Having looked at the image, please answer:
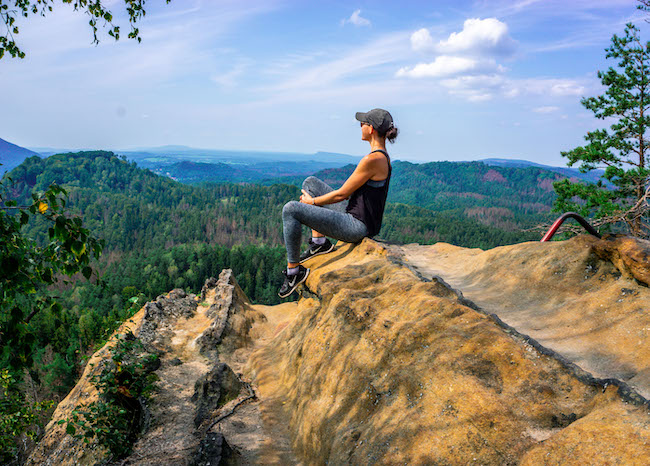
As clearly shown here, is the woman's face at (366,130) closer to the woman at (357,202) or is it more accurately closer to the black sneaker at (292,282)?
the woman at (357,202)

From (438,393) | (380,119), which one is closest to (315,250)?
(380,119)

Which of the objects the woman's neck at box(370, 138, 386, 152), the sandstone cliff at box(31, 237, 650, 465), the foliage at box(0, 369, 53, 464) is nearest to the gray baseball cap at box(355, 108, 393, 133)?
the woman's neck at box(370, 138, 386, 152)

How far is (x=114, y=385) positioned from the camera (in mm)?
10156

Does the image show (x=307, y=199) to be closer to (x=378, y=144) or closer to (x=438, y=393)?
(x=378, y=144)

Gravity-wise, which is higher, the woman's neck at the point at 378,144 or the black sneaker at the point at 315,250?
the woman's neck at the point at 378,144

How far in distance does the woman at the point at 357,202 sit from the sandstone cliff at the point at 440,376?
0.96 meters

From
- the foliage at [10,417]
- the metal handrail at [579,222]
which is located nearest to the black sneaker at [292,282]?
the metal handrail at [579,222]

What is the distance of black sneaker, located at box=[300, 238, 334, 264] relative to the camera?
10234 mm

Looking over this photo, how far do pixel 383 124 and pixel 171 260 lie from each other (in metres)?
108

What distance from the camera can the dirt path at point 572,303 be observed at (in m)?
4.57

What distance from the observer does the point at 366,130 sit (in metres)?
7.98

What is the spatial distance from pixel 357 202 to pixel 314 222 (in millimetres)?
1071

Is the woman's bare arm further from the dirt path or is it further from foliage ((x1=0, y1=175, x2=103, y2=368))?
foliage ((x1=0, y1=175, x2=103, y2=368))

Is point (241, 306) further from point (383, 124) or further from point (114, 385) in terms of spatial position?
point (383, 124)
